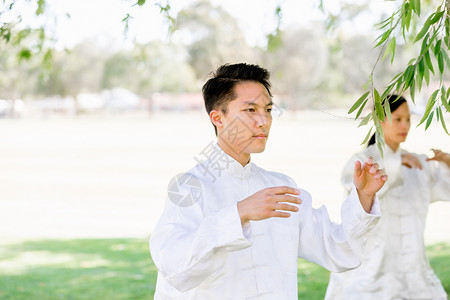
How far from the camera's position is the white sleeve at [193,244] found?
73.7 inches

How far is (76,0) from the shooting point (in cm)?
582

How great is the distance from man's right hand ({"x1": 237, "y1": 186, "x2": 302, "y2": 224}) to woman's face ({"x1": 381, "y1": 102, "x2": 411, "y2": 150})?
102 inches

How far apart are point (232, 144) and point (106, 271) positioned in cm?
504

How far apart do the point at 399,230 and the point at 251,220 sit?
2.78m

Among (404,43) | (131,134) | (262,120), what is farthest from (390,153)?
(131,134)

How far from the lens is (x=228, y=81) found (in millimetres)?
2387

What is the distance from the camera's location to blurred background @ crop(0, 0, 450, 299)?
6.57m

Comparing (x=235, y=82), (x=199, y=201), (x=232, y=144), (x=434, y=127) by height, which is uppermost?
(x=434, y=127)

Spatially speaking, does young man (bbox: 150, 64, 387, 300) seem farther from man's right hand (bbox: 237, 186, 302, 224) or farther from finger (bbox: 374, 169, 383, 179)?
man's right hand (bbox: 237, 186, 302, 224)

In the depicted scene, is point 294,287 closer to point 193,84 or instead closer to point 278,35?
point 278,35

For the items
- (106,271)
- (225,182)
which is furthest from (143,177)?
(225,182)

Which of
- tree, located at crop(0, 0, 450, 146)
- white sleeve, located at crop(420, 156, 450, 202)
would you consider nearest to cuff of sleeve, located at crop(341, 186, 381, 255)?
tree, located at crop(0, 0, 450, 146)

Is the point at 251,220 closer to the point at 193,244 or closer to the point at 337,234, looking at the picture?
the point at 193,244

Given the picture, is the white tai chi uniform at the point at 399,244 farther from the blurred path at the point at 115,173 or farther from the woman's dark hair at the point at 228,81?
the woman's dark hair at the point at 228,81
